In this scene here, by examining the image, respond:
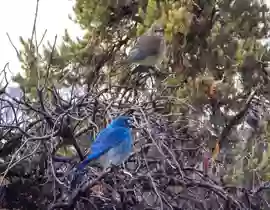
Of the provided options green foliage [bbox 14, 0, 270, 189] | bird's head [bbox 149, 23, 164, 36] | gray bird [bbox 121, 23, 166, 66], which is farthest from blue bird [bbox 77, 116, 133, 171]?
bird's head [bbox 149, 23, 164, 36]

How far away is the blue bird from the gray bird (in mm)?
1474

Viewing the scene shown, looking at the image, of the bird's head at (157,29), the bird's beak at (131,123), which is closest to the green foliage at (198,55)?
the bird's head at (157,29)

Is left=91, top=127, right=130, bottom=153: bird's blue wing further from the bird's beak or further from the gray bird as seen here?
the gray bird

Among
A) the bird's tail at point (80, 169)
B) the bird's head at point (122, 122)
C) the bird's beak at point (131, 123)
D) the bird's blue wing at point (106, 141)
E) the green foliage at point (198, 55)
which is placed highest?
the green foliage at point (198, 55)

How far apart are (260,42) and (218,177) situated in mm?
1491

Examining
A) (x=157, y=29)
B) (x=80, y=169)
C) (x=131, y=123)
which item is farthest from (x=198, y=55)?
(x=80, y=169)

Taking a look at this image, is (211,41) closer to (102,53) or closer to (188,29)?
(188,29)

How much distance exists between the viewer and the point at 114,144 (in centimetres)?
314

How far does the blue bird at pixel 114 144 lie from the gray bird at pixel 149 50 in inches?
58.0

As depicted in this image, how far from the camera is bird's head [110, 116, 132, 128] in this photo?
3.10m

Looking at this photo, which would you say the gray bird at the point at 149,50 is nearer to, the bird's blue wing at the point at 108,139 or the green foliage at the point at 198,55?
the green foliage at the point at 198,55

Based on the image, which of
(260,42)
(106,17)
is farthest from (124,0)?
(260,42)

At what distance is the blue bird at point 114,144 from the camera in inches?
122

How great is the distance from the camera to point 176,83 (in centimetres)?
459
